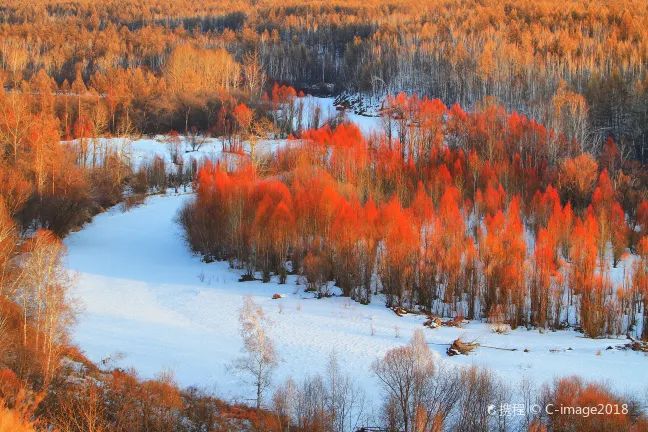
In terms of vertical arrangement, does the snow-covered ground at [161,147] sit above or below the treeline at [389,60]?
below

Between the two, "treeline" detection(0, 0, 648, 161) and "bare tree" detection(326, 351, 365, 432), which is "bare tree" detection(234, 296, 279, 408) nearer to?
"bare tree" detection(326, 351, 365, 432)

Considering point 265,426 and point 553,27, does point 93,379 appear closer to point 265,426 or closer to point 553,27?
point 265,426

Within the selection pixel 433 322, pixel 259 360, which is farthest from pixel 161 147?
pixel 259 360

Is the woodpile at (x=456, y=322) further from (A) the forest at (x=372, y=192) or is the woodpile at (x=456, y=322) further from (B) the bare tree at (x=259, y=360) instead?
(B) the bare tree at (x=259, y=360)

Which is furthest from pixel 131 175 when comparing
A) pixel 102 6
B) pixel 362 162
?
pixel 102 6

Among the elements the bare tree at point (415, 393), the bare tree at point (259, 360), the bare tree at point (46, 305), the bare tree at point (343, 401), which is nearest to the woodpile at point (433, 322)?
the bare tree at point (343, 401)

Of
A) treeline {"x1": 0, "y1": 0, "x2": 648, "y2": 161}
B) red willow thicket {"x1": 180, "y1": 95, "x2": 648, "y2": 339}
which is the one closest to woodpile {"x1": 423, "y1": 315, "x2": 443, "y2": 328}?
red willow thicket {"x1": 180, "y1": 95, "x2": 648, "y2": 339}
